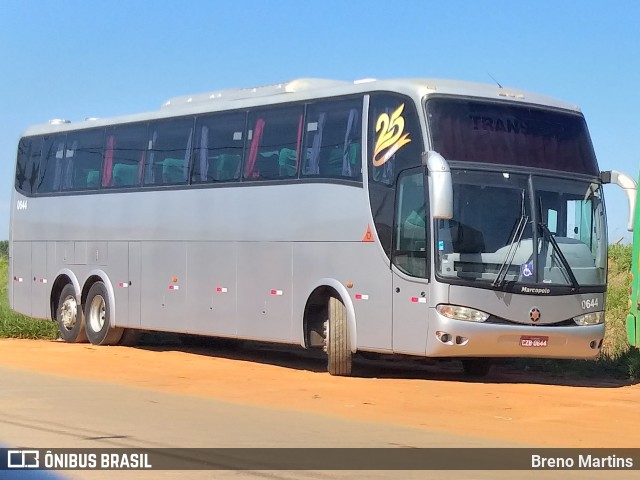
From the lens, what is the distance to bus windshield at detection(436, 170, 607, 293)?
16312mm

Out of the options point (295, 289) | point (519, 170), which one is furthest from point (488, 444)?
point (295, 289)

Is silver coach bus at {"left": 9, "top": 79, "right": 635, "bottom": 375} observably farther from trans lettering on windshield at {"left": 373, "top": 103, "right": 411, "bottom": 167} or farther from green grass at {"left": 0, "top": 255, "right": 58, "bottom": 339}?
green grass at {"left": 0, "top": 255, "right": 58, "bottom": 339}

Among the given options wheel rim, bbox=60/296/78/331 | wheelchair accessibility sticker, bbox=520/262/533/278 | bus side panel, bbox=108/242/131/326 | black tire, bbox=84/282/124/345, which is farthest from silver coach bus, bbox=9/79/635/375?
wheel rim, bbox=60/296/78/331

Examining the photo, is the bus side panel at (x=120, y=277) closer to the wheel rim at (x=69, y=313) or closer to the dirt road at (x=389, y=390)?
the dirt road at (x=389, y=390)

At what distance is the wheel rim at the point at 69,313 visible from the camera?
24.5 metres

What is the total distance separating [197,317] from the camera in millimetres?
21031

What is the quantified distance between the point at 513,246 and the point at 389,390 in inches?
97.1

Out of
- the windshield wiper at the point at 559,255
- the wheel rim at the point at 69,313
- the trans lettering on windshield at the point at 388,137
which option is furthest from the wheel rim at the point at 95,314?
Answer: the windshield wiper at the point at 559,255

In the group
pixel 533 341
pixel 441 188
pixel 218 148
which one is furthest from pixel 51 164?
pixel 533 341

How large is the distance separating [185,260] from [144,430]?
9.79m

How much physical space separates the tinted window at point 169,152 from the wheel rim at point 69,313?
3.59m

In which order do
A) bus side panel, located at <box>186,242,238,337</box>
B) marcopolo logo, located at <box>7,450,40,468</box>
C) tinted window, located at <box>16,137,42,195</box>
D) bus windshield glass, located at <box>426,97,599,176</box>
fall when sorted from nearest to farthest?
marcopolo logo, located at <box>7,450,40,468</box> < bus windshield glass, located at <box>426,97,599,176</box> < bus side panel, located at <box>186,242,238,337</box> < tinted window, located at <box>16,137,42,195</box>

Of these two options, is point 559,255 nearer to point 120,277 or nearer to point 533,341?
point 533,341

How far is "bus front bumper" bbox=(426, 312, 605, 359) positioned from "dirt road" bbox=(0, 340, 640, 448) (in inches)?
18.2
